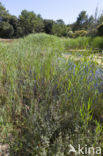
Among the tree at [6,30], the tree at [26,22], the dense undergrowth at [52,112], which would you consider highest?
the tree at [26,22]

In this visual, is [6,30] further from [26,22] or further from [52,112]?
[52,112]

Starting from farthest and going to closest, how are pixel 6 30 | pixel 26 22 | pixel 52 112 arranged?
pixel 26 22 → pixel 6 30 → pixel 52 112

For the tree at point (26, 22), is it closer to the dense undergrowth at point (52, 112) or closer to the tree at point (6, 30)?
the tree at point (6, 30)

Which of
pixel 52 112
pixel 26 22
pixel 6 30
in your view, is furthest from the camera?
pixel 26 22

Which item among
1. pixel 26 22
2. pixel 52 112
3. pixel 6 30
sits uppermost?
pixel 26 22

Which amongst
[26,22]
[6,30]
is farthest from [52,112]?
[26,22]

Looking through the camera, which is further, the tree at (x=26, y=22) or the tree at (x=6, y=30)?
the tree at (x=26, y=22)

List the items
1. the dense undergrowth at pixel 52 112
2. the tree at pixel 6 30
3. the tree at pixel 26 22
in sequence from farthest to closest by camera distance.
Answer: the tree at pixel 26 22, the tree at pixel 6 30, the dense undergrowth at pixel 52 112

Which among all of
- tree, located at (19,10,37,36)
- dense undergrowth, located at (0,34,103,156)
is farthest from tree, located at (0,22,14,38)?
dense undergrowth, located at (0,34,103,156)

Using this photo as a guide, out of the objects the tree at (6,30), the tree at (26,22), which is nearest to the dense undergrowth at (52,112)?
the tree at (6,30)

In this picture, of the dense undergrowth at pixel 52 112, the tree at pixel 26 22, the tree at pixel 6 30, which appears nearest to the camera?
the dense undergrowth at pixel 52 112

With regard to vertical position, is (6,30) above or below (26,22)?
below

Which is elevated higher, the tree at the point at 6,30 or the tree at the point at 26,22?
the tree at the point at 26,22

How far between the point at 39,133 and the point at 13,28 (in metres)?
19.6
